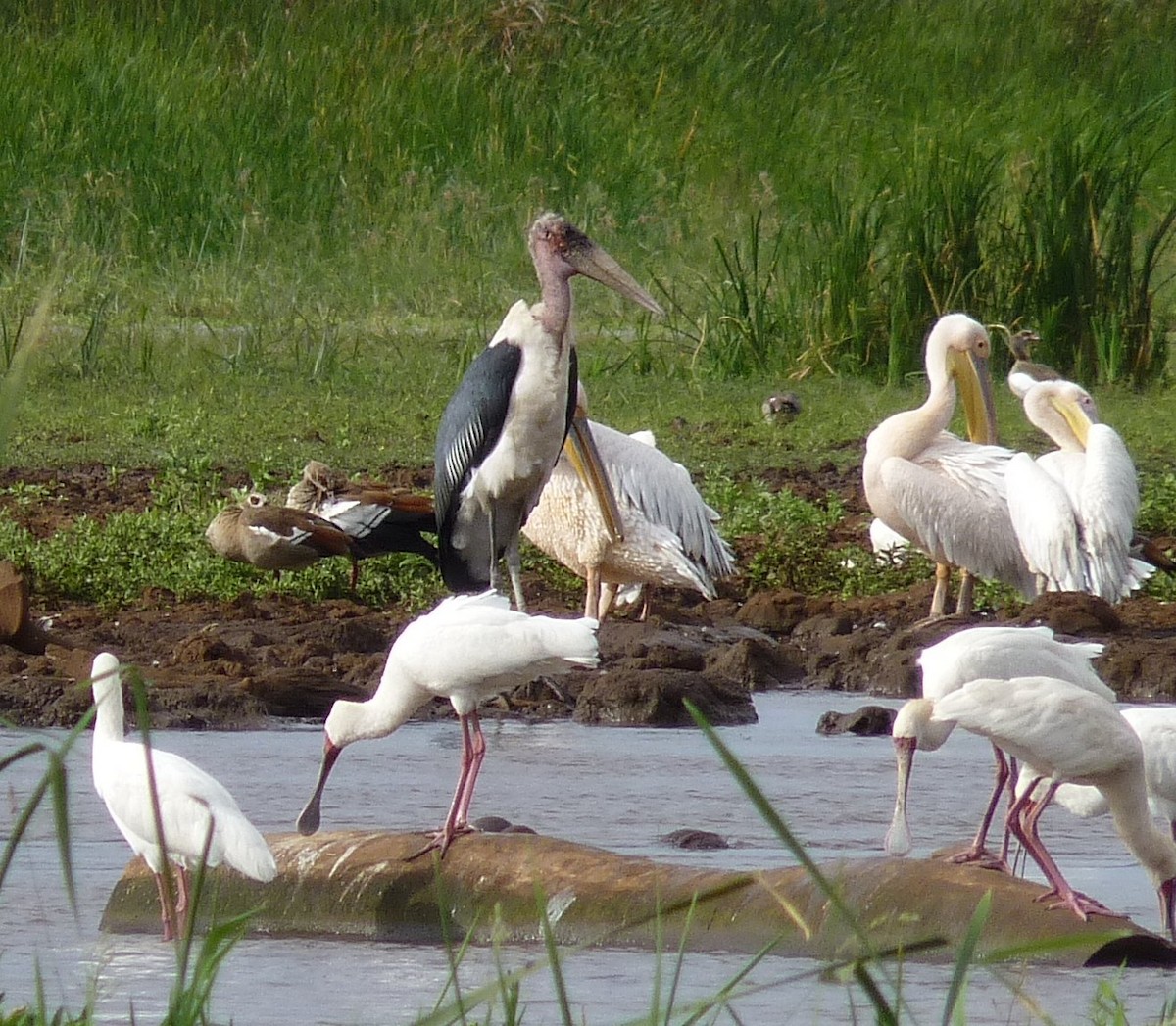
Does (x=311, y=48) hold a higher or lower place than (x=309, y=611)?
higher

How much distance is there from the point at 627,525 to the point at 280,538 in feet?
4.07

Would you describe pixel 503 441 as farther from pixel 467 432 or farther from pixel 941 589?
pixel 941 589

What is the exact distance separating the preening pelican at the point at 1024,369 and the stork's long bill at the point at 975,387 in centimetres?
20

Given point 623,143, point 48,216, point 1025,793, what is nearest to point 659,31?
point 623,143

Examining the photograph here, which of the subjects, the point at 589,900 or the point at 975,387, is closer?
the point at 589,900

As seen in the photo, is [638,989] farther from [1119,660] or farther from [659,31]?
[659,31]

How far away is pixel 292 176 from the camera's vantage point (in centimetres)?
1684

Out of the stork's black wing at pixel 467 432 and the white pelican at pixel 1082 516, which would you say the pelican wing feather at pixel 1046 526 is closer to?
the white pelican at pixel 1082 516

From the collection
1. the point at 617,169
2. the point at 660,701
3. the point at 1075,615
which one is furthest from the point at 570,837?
the point at 617,169

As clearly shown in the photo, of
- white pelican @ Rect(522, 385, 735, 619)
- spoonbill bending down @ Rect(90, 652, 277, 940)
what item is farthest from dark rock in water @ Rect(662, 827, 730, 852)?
white pelican @ Rect(522, 385, 735, 619)

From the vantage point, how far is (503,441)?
344 inches

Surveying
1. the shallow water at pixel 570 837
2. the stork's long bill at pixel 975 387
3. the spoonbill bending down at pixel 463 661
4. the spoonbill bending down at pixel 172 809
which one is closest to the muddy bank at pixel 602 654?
the shallow water at pixel 570 837

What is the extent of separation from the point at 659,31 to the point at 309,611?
1184 centimetres

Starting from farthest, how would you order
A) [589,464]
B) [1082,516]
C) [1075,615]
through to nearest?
[589,464] < [1082,516] < [1075,615]
